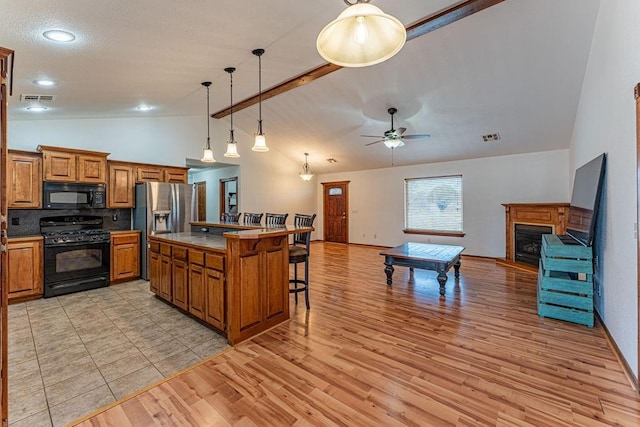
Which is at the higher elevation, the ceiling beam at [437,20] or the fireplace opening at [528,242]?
the ceiling beam at [437,20]

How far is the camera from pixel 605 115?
3053mm

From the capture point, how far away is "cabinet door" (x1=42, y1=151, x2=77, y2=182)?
4.16 m

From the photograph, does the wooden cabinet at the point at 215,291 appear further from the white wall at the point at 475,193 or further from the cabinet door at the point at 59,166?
the white wall at the point at 475,193

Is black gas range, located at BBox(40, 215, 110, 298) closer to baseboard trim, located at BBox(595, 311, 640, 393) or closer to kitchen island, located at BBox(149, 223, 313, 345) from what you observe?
kitchen island, located at BBox(149, 223, 313, 345)

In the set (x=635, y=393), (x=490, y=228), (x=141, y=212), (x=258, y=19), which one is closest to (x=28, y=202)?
(x=141, y=212)

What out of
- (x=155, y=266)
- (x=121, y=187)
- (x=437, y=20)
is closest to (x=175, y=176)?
(x=121, y=187)

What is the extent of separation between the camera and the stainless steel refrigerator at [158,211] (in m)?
5.02

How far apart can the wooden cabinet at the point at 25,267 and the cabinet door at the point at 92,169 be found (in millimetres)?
1072

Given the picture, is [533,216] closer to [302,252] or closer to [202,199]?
[302,252]

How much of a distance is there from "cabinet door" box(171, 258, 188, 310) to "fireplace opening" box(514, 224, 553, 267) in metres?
6.14

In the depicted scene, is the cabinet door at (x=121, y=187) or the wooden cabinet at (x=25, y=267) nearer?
the wooden cabinet at (x=25, y=267)

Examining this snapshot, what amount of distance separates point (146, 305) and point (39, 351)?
122 centimetres

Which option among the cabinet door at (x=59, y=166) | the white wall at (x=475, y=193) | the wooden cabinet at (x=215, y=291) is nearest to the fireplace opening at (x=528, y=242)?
the white wall at (x=475, y=193)

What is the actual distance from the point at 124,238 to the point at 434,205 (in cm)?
705
